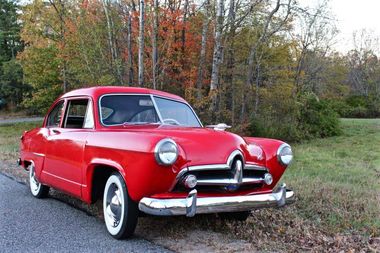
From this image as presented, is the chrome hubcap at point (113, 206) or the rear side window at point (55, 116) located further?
the rear side window at point (55, 116)

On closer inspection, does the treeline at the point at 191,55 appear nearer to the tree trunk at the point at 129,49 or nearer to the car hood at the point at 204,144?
the tree trunk at the point at 129,49

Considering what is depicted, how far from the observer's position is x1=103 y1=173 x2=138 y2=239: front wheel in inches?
174

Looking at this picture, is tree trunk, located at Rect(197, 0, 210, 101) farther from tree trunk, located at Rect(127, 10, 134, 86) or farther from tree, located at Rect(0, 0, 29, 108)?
tree, located at Rect(0, 0, 29, 108)

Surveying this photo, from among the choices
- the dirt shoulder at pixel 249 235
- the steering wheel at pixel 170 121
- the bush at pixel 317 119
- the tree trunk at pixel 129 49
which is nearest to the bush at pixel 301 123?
the bush at pixel 317 119

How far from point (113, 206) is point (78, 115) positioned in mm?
1765

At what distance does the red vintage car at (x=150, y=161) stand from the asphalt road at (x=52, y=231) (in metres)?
0.21

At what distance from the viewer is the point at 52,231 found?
494cm

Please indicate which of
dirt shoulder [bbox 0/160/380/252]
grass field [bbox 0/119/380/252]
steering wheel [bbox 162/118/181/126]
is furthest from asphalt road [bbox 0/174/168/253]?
steering wheel [bbox 162/118/181/126]

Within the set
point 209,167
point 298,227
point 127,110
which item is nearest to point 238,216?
point 298,227

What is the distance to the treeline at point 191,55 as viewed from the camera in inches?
704

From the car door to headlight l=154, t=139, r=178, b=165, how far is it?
1.42 m

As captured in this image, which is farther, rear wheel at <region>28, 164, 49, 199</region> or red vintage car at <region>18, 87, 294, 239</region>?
rear wheel at <region>28, 164, 49, 199</region>

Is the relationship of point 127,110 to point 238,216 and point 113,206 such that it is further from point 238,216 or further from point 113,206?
point 238,216

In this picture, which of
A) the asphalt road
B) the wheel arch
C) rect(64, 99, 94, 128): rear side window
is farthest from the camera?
rect(64, 99, 94, 128): rear side window
